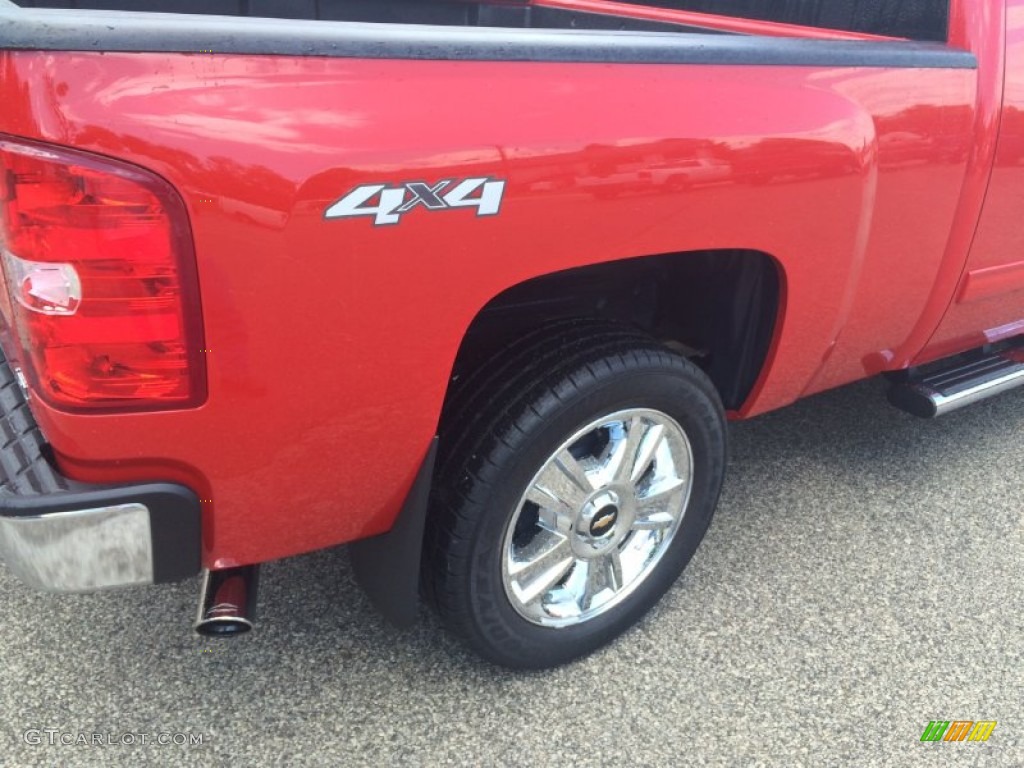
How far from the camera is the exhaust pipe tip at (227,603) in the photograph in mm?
1705

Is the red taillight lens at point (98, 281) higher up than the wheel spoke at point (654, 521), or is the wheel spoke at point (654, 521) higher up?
the red taillight lens at point (98, 281)

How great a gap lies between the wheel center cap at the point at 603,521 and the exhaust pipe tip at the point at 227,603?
2.47 ft

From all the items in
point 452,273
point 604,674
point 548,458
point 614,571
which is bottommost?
point 604,674

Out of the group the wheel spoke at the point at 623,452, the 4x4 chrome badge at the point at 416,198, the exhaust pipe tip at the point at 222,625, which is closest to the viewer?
the 4x4 chrome badge at the point at 416,198

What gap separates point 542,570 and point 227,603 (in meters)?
0.70

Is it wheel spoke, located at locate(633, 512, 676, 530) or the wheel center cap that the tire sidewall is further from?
the wheel center cap

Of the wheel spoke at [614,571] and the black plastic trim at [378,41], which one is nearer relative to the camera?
the black plastic trim at [378,41]

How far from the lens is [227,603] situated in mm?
1725

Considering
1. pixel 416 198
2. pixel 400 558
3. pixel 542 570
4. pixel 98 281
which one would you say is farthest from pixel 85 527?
pixel 542 570

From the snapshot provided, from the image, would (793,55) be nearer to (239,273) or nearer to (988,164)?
(988,164)

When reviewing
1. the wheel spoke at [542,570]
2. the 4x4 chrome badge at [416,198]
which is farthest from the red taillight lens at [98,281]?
the wheel spoke at [542,570]

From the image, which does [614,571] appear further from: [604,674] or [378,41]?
[378,41]

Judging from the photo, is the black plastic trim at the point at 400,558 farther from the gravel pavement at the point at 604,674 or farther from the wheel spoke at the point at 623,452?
the wheel spoke at the point at 623,452

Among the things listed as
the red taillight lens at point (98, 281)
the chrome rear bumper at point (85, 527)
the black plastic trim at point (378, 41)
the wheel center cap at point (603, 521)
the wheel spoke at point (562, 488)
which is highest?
the black plastic trim at point (378, 41)
